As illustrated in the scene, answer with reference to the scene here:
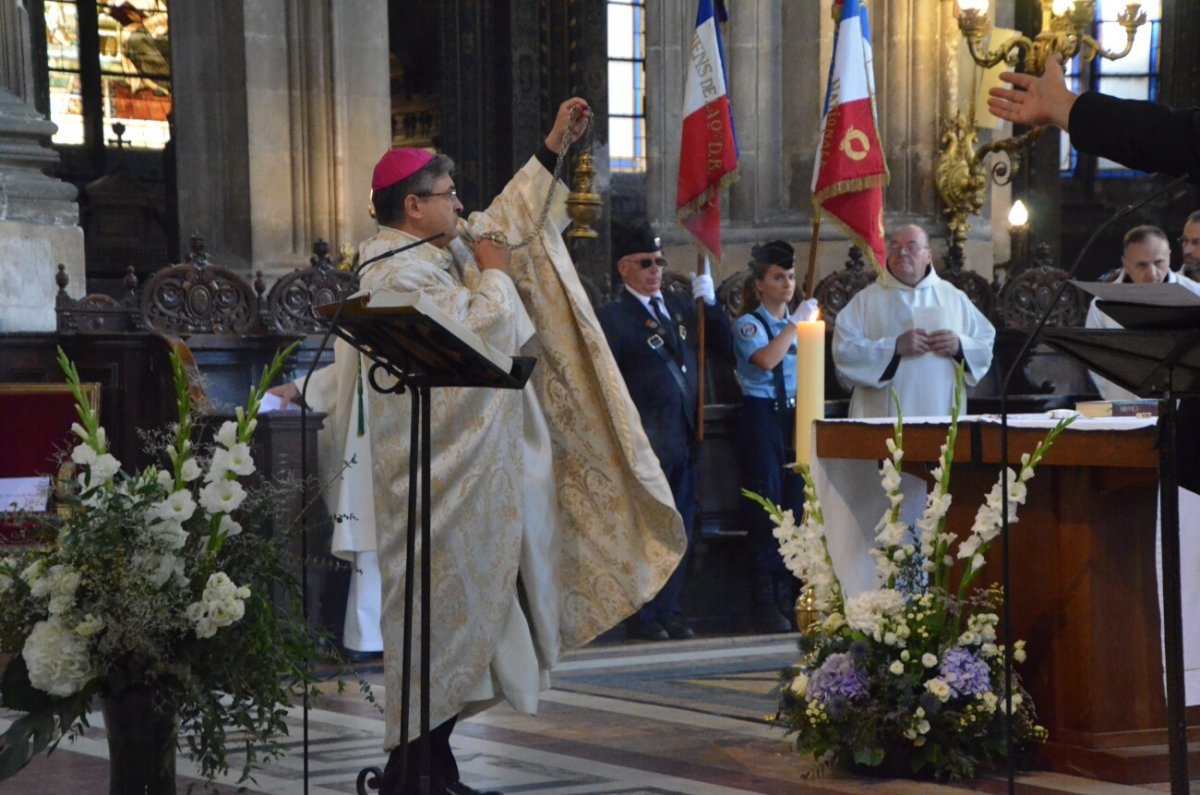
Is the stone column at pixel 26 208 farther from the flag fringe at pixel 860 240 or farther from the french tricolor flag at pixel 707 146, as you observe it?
the flag fringe at pixel 860 240

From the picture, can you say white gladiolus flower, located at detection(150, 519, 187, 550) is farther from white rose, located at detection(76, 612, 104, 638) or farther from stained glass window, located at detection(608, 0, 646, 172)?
stained glass window, located at detection(608, 0, 646, 172)

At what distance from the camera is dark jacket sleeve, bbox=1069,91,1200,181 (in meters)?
3.57

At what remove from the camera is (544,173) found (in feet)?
16.4

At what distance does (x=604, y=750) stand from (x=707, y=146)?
4.30 m

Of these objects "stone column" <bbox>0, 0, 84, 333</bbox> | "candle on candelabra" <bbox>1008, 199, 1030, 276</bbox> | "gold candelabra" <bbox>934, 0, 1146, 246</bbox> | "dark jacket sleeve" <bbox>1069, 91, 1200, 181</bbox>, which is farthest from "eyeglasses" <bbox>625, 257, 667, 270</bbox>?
"candle on candelabra" <bbox>1008, 199, 1030, 276</bbox>

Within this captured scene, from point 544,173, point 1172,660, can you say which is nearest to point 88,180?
point 544,173

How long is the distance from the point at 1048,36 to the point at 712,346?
290 centimetres

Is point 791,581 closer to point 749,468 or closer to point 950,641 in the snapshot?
point 749,468

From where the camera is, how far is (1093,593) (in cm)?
516

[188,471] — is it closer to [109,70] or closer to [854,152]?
[854,152]

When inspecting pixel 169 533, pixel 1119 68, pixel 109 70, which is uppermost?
pixel 1119 68

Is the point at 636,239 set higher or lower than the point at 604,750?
higher

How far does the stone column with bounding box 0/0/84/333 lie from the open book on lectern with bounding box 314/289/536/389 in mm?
4872

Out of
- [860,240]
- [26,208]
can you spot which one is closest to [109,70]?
[26,208]
